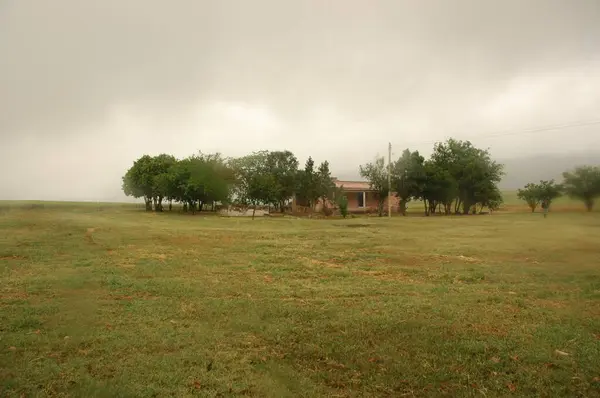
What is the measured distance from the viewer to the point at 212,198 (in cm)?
5119

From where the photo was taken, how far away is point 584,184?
9.40 metres

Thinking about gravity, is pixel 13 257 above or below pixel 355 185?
below

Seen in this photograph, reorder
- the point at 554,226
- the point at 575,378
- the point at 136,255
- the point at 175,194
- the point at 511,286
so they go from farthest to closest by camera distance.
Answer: the point at 175,194 < the point at 136,255 < the point at 554,226 < the point at 511,286 < the point at 575,378

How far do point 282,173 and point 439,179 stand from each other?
2191cm

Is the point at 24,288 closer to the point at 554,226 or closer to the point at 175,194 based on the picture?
the point at 554,226

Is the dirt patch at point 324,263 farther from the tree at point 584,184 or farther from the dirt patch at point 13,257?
the dirt patch at point 13,257

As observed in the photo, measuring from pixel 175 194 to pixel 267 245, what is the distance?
128ft

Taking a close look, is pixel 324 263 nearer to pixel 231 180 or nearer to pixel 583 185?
pixel 583 185

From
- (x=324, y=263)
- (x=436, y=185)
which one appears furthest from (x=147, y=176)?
(x=324, y=263)

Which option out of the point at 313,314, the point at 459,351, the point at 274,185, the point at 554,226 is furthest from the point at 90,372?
the point at 274,185

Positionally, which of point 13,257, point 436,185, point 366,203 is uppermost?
point 436,185

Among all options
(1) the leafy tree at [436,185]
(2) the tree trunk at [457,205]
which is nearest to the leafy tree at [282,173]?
(1) the leafy tree at [436,185]

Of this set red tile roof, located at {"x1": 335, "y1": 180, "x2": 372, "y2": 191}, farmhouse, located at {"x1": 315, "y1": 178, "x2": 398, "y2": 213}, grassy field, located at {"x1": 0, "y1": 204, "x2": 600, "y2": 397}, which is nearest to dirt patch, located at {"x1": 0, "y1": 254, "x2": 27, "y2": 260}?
grassy field, located at {"x1": 0, "y1": 204, "x2": 600, "y2": 397}

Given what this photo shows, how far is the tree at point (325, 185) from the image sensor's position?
1895 inches
